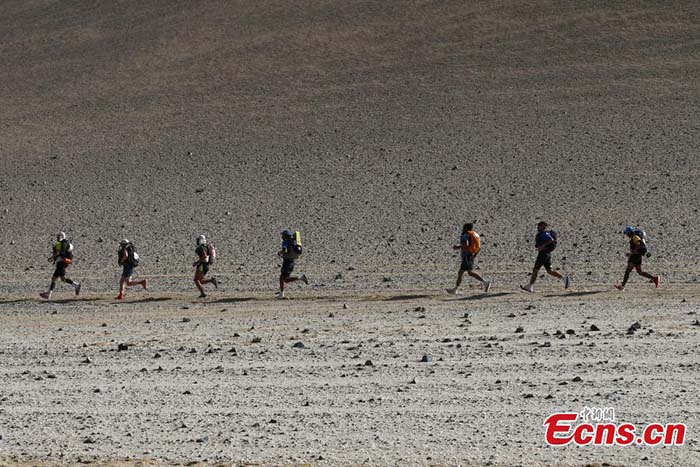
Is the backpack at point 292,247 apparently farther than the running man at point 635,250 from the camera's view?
Yes

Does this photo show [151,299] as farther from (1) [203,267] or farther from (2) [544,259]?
(2) [544,259]

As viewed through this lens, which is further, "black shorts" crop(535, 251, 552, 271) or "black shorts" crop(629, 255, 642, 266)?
"black shorts" crop(535, 251, 552, 271)

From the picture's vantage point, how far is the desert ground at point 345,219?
40.9 ft

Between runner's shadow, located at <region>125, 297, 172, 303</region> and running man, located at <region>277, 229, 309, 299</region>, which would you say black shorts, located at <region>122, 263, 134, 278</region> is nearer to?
runner's shadow, located at <region>125, 297, 172, 303</region>

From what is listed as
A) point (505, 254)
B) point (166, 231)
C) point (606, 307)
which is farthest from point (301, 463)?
point (166, 231)

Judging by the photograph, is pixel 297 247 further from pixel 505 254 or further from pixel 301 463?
pixel 301 463

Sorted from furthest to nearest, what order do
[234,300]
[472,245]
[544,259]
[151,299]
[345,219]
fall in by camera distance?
[345,219] → [151,299] → [234,300] → [544,259] → [472,245]

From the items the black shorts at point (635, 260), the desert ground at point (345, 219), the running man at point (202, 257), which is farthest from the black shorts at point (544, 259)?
the running man at point (202, 257)

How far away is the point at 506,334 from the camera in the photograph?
1686 centimetres

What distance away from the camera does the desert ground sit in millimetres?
12461

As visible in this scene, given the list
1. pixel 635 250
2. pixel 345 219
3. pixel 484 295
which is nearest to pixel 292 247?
pixel 484 295

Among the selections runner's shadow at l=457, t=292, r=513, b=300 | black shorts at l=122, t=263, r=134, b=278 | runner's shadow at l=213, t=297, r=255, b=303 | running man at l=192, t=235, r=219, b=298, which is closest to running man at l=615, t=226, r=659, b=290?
runner's shadow at l=457, t=292, r=513, b=300

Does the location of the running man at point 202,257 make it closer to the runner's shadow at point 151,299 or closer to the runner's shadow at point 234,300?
the runner's shadow at point 234,300

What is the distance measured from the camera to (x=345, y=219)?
110ft
